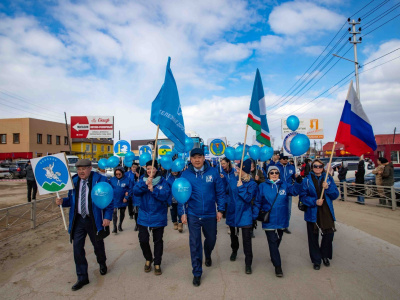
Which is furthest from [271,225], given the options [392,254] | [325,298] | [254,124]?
[392,254]

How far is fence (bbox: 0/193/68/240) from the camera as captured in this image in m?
6.86

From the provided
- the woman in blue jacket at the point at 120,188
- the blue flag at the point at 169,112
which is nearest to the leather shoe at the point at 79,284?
the blue flag at the point at 169,112

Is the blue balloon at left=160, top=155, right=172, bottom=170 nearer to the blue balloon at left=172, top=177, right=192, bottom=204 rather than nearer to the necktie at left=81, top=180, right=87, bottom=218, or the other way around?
the necktie at left=81, top=180, right=87, bottom=218

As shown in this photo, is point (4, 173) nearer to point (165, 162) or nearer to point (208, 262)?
point (165, 162)

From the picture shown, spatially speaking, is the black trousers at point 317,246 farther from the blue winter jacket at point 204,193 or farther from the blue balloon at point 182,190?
the blue balloon at point 182,190

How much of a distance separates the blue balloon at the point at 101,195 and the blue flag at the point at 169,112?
129 cm

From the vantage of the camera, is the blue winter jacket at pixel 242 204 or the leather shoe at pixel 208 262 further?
the leather shoe at pixel 208 262

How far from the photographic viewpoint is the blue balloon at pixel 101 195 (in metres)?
3.76

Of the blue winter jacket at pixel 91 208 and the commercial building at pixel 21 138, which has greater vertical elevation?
the commercial building at pixel 21 138

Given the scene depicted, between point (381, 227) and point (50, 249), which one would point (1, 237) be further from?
point (381, 227)

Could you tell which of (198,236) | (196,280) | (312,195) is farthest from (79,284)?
(312,195)

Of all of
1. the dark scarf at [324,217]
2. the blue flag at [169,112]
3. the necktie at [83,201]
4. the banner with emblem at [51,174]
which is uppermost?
the blue flag at [169,112]

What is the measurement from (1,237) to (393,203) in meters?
12.0

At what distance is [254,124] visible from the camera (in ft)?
16.7
